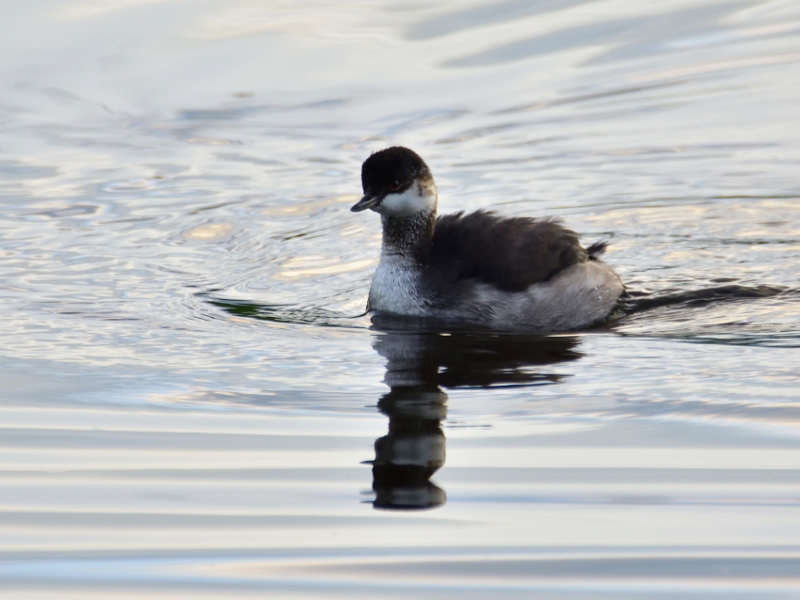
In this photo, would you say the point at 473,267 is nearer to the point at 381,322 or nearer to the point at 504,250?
the point at 504,250

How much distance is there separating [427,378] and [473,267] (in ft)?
5.91

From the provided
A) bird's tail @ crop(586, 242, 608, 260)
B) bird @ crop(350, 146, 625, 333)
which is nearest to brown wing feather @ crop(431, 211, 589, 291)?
bird @ crop(350, 146, 625, 333)

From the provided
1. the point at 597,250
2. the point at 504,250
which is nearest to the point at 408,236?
the point at 504,250

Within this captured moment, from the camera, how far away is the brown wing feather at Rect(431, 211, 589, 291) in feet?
31.3

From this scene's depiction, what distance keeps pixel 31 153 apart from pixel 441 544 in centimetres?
1126

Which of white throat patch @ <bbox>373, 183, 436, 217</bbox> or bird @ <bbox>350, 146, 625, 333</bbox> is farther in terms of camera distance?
white throat patch @ <bbox>373, 183, 436, 217</bbox>

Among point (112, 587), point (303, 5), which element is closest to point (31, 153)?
point (303, 5)

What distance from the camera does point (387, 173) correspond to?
Result: 10000 mm

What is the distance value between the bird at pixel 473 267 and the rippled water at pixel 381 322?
0.93 ft

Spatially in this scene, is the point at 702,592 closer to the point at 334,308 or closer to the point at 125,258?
the point at 334,308

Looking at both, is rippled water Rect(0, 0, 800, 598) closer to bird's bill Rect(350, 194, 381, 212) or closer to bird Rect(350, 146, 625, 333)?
bird Rect(350, 146, 625, 333)

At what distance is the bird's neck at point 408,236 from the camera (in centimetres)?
1009

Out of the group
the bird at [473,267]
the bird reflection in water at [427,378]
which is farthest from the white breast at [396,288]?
the bird reflection in water at [427,378]

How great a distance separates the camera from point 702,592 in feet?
15.5
